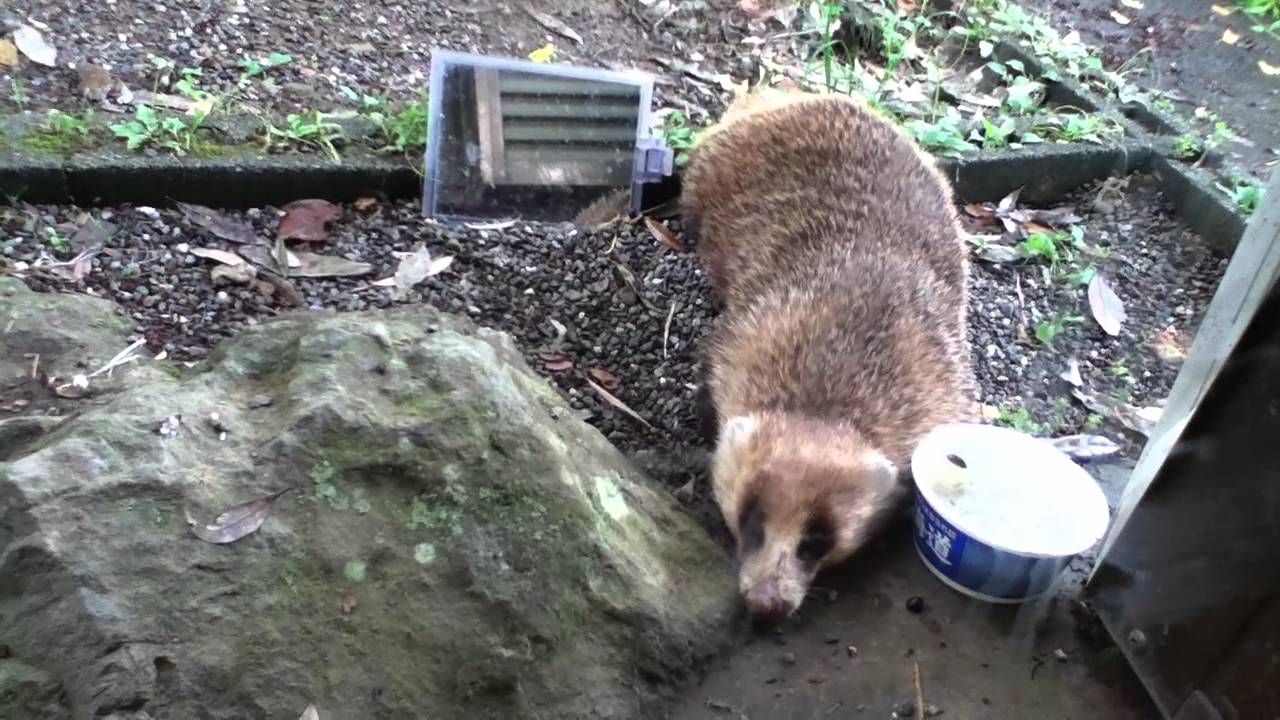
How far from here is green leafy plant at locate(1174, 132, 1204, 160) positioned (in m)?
5.31

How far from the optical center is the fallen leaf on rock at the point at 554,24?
18.9 feet

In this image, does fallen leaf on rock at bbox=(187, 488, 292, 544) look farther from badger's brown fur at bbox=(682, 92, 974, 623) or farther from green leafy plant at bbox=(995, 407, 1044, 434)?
green leafy plant at bbox=(995, 407, 1044, 434)

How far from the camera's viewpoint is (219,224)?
13.7 ft

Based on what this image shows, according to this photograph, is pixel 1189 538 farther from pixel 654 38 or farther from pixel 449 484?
pixel 654 38

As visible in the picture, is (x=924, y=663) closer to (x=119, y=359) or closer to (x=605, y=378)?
(x=605, y=378)

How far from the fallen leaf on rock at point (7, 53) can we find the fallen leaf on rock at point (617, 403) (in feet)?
9.85

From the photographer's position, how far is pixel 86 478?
7.99 ft

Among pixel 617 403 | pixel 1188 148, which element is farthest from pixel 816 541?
pixel 1188 148

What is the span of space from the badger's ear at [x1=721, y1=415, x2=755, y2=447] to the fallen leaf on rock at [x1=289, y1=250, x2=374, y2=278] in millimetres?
1626

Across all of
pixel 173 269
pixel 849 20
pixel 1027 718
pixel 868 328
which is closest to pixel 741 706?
pixel 1027 718

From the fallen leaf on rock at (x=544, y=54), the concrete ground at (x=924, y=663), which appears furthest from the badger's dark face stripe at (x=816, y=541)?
the fallen leaf on rock at (x=544, y=54)

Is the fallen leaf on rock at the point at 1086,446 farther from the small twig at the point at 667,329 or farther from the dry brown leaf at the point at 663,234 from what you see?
the dry brown leaf at the point at 663,234

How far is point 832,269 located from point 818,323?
0.29 m

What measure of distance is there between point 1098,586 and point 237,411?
245 cm
